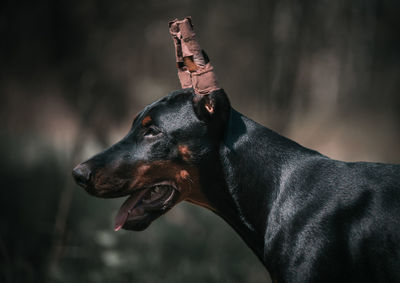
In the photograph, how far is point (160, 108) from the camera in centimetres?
250

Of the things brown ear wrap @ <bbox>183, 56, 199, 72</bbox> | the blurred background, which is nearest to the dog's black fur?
brown ear wrap @ <bbox>183, 56, 199, 72</bbox>

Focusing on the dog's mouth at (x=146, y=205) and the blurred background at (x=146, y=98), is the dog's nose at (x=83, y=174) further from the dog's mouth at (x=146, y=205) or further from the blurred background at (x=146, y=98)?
the blurred background at (x=146, y=98)

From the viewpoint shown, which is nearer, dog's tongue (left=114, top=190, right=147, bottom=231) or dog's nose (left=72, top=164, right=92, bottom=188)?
dog's nose (left=72, top=164, right=92, bottom=188)

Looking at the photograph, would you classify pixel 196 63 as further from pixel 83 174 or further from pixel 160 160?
pixel 83 174

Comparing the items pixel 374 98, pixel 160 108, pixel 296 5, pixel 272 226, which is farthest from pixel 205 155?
pixel 374 98

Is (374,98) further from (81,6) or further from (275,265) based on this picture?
(275,265)

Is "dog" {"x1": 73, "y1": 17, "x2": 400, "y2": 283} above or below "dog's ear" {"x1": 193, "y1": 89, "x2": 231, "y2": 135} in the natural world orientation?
below

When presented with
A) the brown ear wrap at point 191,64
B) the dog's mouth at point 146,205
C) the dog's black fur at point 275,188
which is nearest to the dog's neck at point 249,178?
the dog's black fur at point 275,188

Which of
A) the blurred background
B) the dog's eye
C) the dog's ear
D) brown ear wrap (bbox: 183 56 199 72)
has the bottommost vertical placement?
the blurred background

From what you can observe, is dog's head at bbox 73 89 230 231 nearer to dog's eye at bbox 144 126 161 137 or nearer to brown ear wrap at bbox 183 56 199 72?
dog's eye at bbox 144 126 161 137

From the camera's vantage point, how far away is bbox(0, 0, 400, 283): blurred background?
539cm

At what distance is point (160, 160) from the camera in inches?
95.5

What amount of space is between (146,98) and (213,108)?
16.3 feet

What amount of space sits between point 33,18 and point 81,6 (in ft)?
2.82
